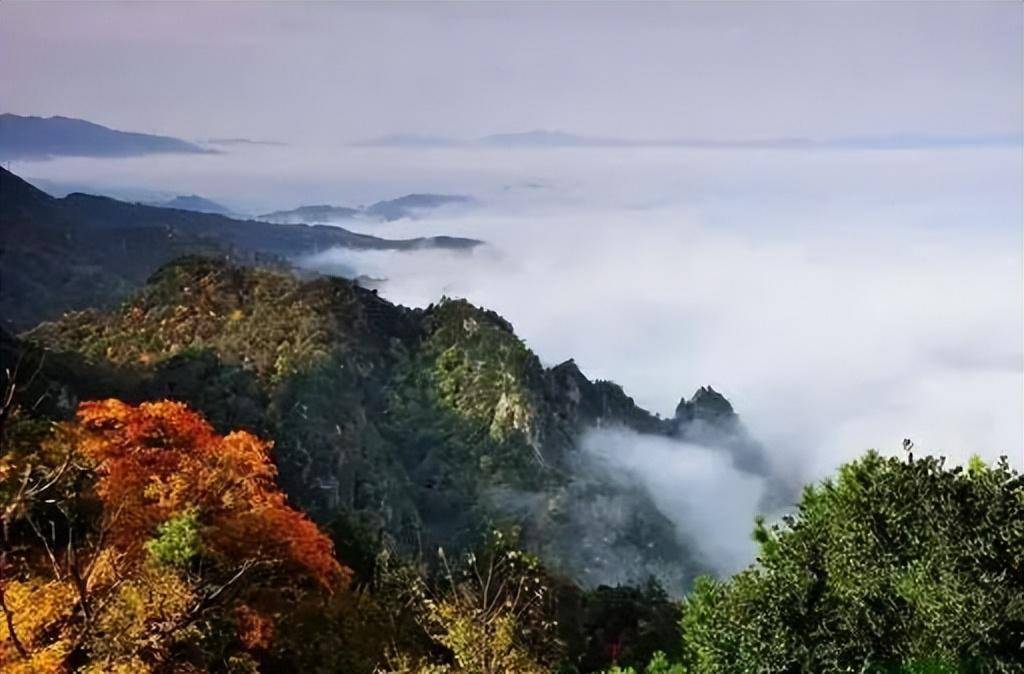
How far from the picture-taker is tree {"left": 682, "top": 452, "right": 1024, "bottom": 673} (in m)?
14.1

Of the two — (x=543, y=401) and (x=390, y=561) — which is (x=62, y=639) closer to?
(x=390, y=561)

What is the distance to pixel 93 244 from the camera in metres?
80.8

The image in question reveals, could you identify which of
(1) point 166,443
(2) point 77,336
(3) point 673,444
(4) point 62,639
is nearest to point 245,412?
(2) point 77,336

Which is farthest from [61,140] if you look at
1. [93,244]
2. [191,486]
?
[191,486]

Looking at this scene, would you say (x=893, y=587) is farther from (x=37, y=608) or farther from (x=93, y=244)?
(x=93, y=244)

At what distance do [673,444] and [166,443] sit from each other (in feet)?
249

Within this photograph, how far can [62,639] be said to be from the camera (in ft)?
42.8

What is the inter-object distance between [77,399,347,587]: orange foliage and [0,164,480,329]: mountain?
1867 inches

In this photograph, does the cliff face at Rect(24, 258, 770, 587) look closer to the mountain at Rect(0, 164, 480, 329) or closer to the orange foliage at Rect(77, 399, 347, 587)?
the mountain at Rect(0, 164, 480, 329)

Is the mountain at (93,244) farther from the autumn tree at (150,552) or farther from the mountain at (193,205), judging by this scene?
the autumn tree at (150,552)

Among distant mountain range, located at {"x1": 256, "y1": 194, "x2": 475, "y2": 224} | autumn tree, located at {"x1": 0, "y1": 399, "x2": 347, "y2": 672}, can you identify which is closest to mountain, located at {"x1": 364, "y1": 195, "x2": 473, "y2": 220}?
distant mountain range, located at {"x1": 256, "y1": 194, "x2": 475, "y2": 224}

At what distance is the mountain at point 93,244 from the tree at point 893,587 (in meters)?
61.5

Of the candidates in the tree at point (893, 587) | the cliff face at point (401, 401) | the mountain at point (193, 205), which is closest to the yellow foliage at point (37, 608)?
the tree at point (893, 587)

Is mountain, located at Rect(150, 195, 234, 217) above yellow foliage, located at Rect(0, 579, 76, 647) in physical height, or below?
above
